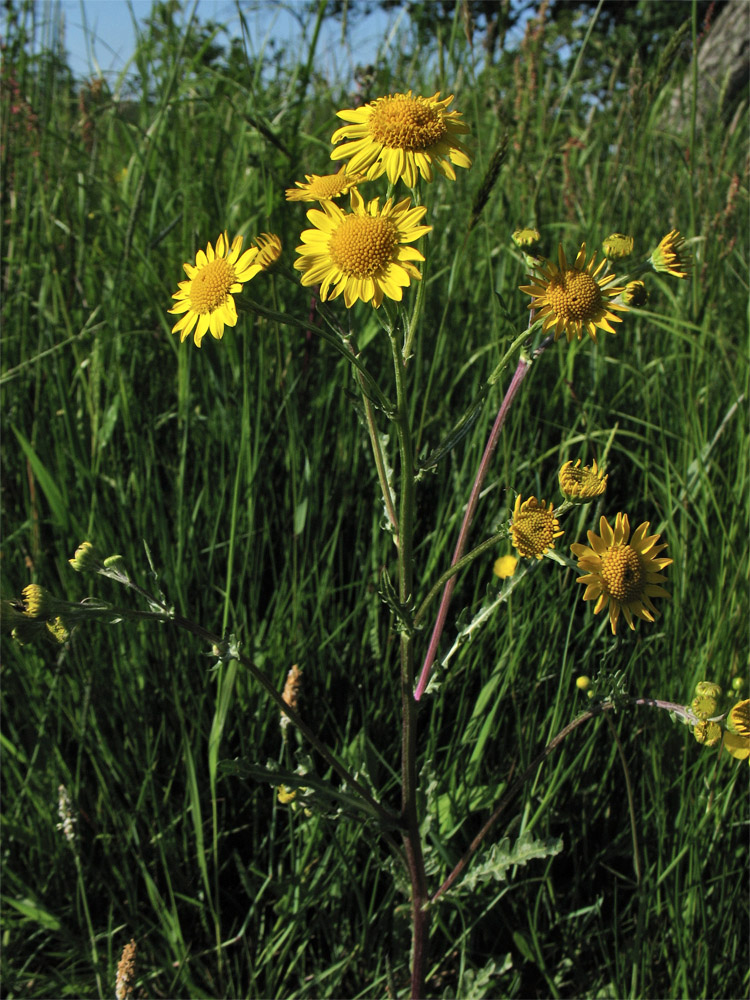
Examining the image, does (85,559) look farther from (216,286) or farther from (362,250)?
(362,250)

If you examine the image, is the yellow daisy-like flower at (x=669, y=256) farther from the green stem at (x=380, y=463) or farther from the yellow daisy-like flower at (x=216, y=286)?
the yellow daisy-like flower at (x=216, y=286)

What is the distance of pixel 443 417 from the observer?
2.01 meters

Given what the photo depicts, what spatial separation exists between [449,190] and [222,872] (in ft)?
7.43

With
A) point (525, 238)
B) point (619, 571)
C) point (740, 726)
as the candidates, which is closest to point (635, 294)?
point (525, 238)

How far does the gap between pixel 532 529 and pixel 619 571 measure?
6.1 inches

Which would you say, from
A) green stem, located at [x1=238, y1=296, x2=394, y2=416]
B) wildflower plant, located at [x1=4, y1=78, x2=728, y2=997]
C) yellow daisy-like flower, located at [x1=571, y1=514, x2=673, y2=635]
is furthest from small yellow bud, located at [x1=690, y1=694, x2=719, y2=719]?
green stem, located at [x1=238, y1=296, x2=394, y2=416]

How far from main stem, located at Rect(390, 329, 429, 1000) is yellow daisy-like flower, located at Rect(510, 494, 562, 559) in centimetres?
17

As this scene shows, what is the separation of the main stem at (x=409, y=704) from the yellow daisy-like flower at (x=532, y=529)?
171 millimetres

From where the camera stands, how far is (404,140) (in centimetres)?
107

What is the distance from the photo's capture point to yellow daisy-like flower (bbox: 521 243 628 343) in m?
1.08

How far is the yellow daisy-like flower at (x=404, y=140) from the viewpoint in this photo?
107 cm

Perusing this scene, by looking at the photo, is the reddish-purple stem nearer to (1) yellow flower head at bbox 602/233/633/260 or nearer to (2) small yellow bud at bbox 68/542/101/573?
(1) yellow flower head at bbox 602/233/633/260

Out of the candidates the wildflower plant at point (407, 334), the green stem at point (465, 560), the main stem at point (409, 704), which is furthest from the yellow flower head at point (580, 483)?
the main stem at point (409, 704)

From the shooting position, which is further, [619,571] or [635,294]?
[635,294]
